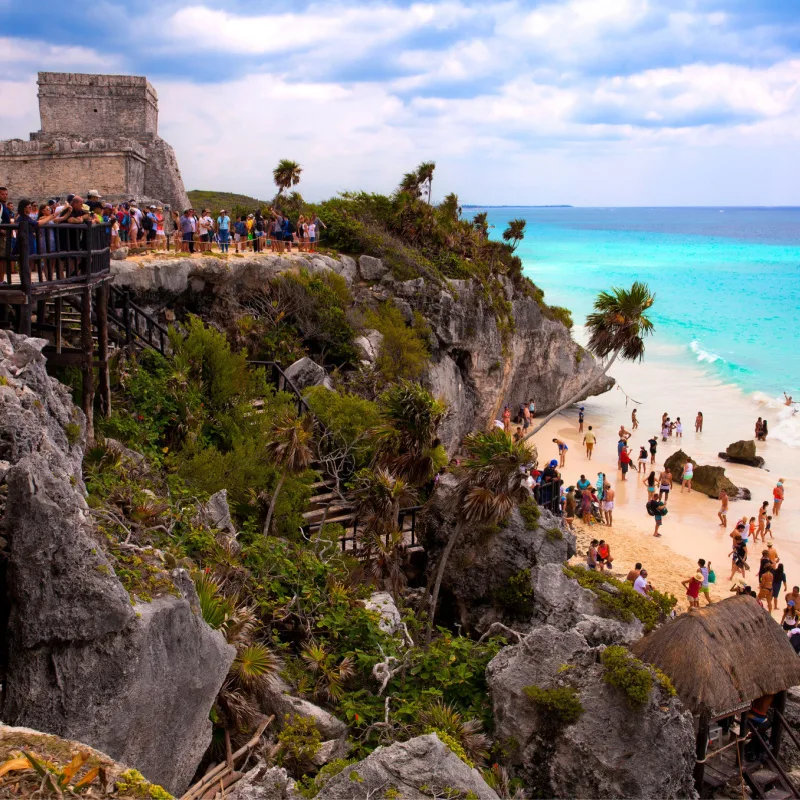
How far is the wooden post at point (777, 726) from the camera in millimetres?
11391

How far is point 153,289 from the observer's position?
19.2 meters

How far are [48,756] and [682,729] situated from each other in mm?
7403

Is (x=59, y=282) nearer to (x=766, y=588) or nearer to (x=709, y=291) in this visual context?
(x=766, y=588)

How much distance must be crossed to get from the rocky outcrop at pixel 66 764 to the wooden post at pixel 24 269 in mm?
7072

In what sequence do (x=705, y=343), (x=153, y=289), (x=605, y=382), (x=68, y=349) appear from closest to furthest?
(x=68, y=349) < (x=153, y=289) < (x=605, y=382) < (x=705, y=343)

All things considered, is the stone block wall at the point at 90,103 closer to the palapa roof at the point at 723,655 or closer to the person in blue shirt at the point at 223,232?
the person in blue shirt at the point at 223,232

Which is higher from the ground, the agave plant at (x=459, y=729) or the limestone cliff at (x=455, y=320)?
the limestone cliff at (x=455, y=320)

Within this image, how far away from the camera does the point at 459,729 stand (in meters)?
9.23

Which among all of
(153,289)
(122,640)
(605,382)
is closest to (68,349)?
(153,289)

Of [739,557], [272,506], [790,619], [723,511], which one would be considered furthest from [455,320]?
[272,506]

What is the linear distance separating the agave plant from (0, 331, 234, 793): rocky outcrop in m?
2.94

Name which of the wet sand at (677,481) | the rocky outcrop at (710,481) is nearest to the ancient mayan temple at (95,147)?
the wet sand at (677,481)

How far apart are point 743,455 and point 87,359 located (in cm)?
2881

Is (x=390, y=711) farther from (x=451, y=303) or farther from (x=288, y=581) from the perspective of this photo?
(x=451, y=303)
